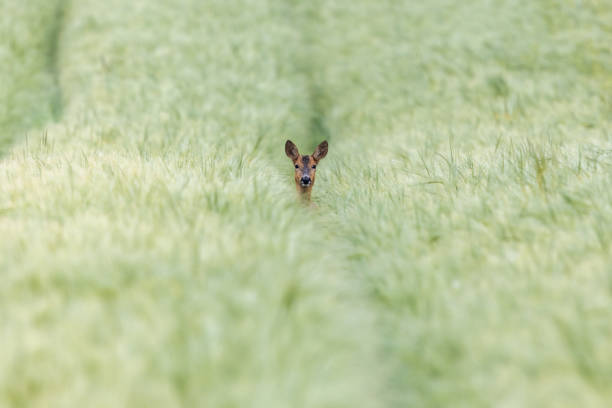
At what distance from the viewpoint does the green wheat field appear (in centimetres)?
326

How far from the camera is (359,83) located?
38.1 ft

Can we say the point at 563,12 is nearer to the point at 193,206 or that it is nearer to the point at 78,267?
the point at 193,206

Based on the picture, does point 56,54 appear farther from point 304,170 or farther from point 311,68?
point 304,170

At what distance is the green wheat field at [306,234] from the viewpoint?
10.7 feet

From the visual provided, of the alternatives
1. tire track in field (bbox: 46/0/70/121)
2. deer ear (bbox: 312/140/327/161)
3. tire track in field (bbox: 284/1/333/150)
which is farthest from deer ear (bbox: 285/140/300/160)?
tire track in field (bbox: 46/0/70/121)

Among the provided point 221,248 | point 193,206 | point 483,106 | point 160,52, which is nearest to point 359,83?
point 483,106

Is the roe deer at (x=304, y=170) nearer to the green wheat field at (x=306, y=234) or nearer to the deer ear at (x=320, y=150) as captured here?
the deer ear at (x=320, y=150)

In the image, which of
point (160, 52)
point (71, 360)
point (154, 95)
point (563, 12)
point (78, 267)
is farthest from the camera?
point (563, 12)

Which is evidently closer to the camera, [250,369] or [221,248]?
[250,369]

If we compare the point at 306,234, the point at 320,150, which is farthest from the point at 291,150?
the point at 306,234

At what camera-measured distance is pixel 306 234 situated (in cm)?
497

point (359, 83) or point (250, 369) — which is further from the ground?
point (359, 83)

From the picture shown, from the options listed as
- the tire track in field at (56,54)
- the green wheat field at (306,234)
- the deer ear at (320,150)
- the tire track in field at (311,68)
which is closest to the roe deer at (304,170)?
the deer ear at (320,150)

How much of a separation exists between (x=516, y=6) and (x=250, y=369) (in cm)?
1194
